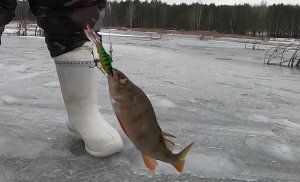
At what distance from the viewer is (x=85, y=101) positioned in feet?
5.42

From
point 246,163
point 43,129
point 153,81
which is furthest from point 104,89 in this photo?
point 246,163

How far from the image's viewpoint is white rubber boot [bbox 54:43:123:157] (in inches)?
62.5

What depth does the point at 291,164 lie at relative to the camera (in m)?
1.65

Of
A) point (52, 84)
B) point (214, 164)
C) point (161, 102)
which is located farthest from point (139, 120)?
point (52, 84)

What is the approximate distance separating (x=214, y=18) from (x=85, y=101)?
53.7 m

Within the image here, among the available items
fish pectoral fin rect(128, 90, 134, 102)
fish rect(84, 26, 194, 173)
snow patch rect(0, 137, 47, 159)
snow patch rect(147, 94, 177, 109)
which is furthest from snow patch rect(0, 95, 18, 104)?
fish pectoral fin rect(128, 90, 134, 102)

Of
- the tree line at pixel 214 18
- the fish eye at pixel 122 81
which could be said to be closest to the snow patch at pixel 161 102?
the fish eye at pixel 122 81

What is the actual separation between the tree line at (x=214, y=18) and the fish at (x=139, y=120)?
4891 centimetres

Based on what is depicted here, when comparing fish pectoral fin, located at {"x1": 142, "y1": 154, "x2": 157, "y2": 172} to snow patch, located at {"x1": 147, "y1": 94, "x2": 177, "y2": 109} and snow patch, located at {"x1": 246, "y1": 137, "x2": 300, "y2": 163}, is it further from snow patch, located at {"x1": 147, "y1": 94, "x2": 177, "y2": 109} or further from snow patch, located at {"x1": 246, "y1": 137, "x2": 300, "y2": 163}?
snow patch, located at {"x1": 147, "y1": 94, "x2": 177, "y2": 109}

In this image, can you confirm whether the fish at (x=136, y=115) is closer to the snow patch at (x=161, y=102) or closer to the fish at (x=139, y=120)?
the fish at (x=139, y=120)

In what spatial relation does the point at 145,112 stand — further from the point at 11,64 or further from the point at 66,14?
the point at 11,64

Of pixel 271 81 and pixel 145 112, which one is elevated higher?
pixel 145 112

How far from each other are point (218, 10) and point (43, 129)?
54906 mm

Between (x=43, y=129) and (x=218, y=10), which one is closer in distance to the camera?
(x=43, y=129)
